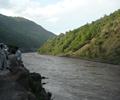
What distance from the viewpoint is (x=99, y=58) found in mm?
184000

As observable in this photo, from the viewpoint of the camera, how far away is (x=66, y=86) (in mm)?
71938

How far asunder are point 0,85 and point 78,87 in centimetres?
4163

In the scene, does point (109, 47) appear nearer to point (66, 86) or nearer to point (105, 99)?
point (66, 86)

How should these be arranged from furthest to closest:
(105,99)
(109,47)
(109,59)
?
(109,47)
(109,59)
(105,99)

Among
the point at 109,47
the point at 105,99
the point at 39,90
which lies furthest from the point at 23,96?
the point at 109,47

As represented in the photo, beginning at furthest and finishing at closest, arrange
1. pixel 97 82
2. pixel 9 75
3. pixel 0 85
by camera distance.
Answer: pixel 97 82 → pixel 9 75 → pixel 0 85

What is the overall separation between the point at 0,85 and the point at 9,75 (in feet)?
12.2

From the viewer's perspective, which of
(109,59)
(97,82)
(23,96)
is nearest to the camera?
(23,96)

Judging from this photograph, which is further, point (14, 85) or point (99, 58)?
point (99, 58)

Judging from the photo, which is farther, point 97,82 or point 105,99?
point 97,82

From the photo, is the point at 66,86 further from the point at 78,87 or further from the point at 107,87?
the point at 107,87

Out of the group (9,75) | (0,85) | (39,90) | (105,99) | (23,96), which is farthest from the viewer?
(105,99)

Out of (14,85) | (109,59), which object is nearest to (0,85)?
(14,85)

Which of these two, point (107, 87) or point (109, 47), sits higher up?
point (109, 47)
